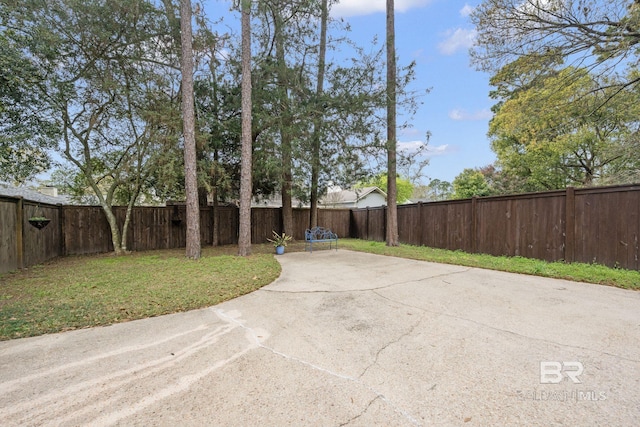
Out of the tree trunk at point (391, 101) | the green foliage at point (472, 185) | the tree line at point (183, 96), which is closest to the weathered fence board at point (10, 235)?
the tree line at point (183, 96)

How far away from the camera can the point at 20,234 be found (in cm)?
603

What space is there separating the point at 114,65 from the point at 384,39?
8.02 meters

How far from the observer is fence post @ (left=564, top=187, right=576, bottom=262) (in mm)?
6004

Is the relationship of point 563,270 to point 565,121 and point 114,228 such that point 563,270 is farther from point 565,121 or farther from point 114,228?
point 114,228

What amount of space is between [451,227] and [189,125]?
8435 mm

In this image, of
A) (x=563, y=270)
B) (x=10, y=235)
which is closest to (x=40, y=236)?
(x=10, y=235)

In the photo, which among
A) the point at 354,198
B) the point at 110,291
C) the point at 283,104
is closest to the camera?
the point at 110,291

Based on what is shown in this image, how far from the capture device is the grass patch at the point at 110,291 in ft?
10.3

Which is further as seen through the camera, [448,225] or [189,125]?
[448,225]

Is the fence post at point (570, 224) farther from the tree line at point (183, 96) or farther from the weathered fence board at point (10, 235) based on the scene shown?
the weathered fence board at point (10, 235)

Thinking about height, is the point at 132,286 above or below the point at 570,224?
below

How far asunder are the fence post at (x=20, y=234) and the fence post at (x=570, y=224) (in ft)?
38.7

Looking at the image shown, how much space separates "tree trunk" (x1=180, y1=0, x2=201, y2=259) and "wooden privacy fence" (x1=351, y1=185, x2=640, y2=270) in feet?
25.5

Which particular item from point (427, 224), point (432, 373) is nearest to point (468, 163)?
point (427, 224)
